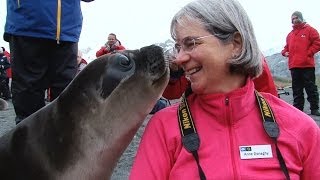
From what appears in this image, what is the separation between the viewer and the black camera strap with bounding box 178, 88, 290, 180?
7.06ft

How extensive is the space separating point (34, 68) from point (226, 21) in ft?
6.57

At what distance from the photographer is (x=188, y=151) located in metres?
2.15

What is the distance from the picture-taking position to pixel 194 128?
87.3 inches

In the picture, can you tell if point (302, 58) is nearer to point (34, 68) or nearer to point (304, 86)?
point (304, 86)

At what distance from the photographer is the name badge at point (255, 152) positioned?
2.14 meters

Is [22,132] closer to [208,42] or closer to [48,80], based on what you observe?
[208,42]

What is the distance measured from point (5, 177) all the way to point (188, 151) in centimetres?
84

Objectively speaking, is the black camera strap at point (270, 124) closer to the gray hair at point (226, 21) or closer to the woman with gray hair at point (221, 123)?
the woman with gray hair at point (221, 123)

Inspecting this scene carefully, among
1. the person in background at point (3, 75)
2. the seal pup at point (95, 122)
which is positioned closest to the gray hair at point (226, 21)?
the seal pup at point (95, 122)

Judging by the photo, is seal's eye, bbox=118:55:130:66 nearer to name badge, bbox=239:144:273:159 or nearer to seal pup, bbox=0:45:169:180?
seal pup, bbox=0:45:169:180

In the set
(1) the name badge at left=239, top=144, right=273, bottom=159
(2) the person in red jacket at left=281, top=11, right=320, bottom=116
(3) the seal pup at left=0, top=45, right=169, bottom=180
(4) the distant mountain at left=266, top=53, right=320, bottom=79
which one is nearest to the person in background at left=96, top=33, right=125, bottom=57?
(2) the person in red jacket at left=281, top=11, right=320, bottom=116

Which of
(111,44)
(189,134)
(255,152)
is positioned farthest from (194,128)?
(111,44)

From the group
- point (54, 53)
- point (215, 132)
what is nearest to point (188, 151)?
point (215, 132)

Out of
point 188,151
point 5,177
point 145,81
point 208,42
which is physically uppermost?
point 208,42
